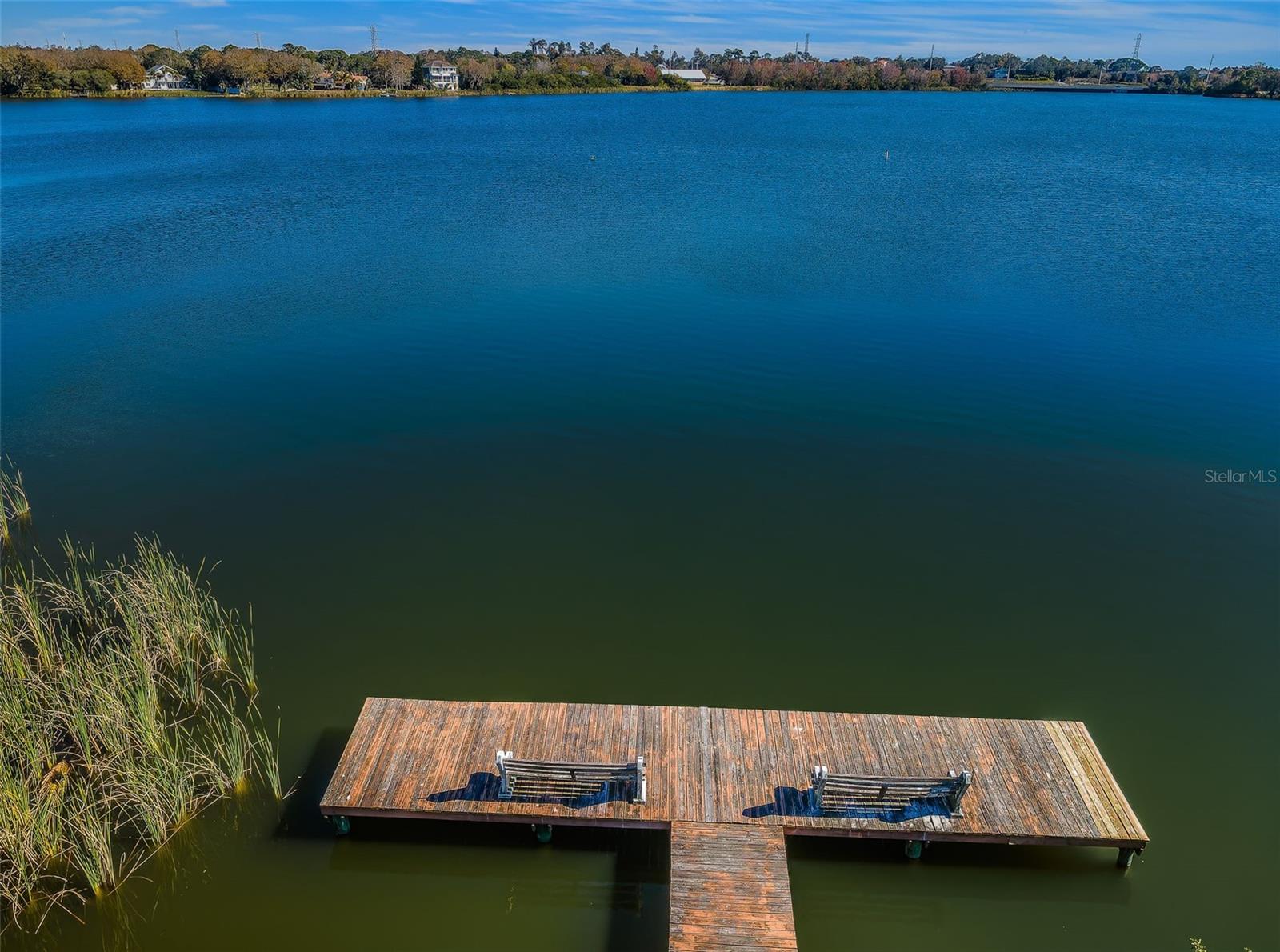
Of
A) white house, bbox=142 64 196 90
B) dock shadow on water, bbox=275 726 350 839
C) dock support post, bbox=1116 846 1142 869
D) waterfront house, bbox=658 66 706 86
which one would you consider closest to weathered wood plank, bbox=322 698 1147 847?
dock support post, bbox=1116 846 1142 869

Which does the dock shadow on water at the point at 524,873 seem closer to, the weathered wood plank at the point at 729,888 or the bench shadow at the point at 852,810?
the weathered wood plank at the point at 729,888

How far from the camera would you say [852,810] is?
13.0 m

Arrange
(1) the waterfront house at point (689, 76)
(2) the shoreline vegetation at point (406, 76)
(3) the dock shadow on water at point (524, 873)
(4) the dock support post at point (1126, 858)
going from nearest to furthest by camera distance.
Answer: (3) the dock shadow on water at point (524, 873), (4) the dock support post at point (1126, 858), (2) the shoreline vegetation at point (406, 76), (1) the waterfront house at point (689, 76)

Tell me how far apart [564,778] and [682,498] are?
10.6 metres

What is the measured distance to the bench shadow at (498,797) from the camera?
1311 centimetres

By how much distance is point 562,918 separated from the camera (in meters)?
12.3

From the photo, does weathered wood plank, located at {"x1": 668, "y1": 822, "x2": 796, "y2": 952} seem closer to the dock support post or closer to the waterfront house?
the dock support post

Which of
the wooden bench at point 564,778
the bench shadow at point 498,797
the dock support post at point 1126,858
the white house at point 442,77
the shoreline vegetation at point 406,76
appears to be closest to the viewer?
the dock support post at point 1126,858

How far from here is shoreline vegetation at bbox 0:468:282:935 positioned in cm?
1199

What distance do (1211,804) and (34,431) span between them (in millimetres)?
31556

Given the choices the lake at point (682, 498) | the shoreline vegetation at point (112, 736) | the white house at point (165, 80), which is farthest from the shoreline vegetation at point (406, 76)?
the shoreline vegetation at point (112, 736)

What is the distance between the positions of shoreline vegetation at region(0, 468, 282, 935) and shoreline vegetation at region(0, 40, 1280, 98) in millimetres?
141195

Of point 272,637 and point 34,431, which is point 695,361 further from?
point 34,431

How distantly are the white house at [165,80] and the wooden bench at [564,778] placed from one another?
531 feet
